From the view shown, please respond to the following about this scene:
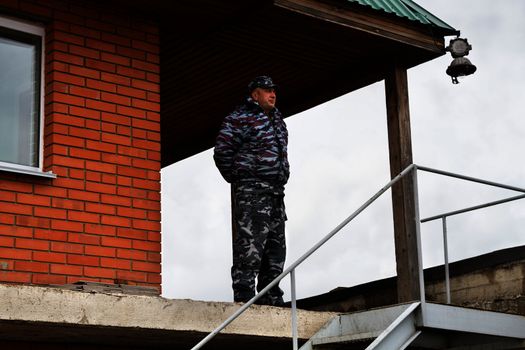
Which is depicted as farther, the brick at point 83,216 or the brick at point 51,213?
the brick at point 83,216

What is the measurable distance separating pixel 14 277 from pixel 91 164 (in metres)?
1.18

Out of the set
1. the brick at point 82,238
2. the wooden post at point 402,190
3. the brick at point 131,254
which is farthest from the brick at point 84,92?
the wooden post at point 402,190

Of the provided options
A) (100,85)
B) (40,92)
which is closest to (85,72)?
(100,85)

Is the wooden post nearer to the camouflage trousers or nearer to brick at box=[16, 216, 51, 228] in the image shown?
the camouflage trousers

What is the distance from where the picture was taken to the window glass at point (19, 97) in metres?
8.38

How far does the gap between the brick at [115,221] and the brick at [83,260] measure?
32cm

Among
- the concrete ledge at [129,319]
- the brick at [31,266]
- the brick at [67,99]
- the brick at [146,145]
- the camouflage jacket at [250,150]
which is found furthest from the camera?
the brick at [146,145]

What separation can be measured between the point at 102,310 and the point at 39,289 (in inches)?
19.9

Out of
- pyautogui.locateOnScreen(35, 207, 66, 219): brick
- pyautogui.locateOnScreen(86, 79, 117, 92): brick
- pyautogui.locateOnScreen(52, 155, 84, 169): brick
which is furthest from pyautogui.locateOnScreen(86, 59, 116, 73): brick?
pyautogui.locateOnScreen(35, 207, 66, 219): brick

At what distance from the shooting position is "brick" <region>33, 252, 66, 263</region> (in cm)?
806

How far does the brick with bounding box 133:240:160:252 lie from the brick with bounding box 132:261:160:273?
A: 0.40 feet

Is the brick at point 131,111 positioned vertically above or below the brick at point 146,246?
above

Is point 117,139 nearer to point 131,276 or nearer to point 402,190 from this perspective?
point 131,276

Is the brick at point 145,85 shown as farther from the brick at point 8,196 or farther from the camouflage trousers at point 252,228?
the brick at point 8,196
